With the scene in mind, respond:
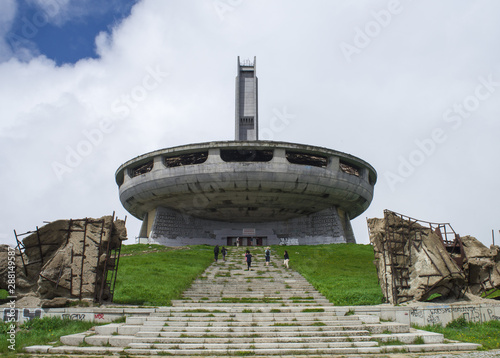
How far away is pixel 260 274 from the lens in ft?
66.1

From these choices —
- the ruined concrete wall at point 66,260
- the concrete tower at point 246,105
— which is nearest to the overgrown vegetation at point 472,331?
the ruined concrete wall at point 66,260

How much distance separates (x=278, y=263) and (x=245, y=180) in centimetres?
904

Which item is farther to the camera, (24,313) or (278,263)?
(278,263)

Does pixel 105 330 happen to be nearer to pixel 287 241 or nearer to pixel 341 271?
pixel 341 271

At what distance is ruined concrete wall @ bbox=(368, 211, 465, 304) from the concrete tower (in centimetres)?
3429

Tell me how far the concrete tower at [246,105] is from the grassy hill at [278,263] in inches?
764

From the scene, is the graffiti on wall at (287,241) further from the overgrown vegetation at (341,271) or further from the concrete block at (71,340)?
the concrete block at (71,340)

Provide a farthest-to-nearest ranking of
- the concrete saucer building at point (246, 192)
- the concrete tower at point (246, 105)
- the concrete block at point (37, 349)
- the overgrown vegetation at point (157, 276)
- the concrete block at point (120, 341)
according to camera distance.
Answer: the concrete tower at point (246, 105), the concrete saucer building at point (246, 192), the overgrown vegetation at point (157, 276), the concrete block at point (120, 341), the concrete block at point (37, 349)

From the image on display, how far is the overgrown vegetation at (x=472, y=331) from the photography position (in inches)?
375

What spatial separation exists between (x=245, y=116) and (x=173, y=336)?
131ft

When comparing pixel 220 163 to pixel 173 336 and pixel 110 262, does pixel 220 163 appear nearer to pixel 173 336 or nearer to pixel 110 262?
pixel 110 262

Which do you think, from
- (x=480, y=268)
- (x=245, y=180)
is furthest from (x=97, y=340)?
(x=245, y=180)

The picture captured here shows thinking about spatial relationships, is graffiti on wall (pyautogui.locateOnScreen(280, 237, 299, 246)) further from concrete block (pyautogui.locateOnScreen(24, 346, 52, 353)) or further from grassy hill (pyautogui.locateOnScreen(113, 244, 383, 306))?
concrete block (pyautogui.locateOnScreen(24, 346, 52, 353))

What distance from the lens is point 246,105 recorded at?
48.4 meters
